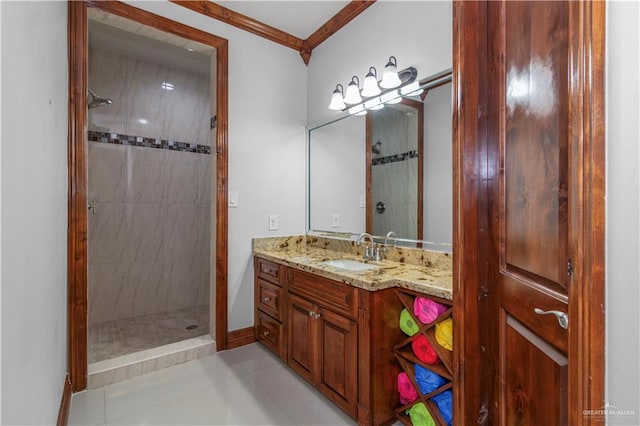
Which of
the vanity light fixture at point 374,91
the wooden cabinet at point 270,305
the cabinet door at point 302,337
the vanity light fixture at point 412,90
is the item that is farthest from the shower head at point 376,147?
the cabinet door at point 302,337

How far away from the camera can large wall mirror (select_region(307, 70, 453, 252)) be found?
73.0 inches

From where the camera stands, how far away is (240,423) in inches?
64.1

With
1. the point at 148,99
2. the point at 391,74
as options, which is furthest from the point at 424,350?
the point at 148,99

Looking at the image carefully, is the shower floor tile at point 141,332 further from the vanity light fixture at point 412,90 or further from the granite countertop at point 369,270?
the vanity light fixture at point 412,90

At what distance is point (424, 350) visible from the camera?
1479 millimetres

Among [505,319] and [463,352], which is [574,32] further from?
[463,352]

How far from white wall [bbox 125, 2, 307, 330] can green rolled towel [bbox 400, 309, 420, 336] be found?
1469 mm

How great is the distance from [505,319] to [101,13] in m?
2.90

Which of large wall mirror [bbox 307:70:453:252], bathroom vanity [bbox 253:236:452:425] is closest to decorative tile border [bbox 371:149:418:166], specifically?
large wall mirror [bbox 307:70:453:252]

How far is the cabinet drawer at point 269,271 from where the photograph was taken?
2.28m

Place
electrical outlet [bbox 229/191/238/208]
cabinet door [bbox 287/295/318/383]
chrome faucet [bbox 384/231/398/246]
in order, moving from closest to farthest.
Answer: cabinet door [bbox 287/295/318/383]
chrome faucet [bbox 384/231/398/246]
electrical outlet [bbox 229/191/238/208]

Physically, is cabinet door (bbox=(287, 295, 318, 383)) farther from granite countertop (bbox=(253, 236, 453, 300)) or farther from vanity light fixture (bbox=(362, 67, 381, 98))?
vanity light fixture (bbox=(362, 67, 381, 98))

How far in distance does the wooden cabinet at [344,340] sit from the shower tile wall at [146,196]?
1.81 metres

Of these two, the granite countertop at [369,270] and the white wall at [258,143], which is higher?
the white wall at [258,143]
